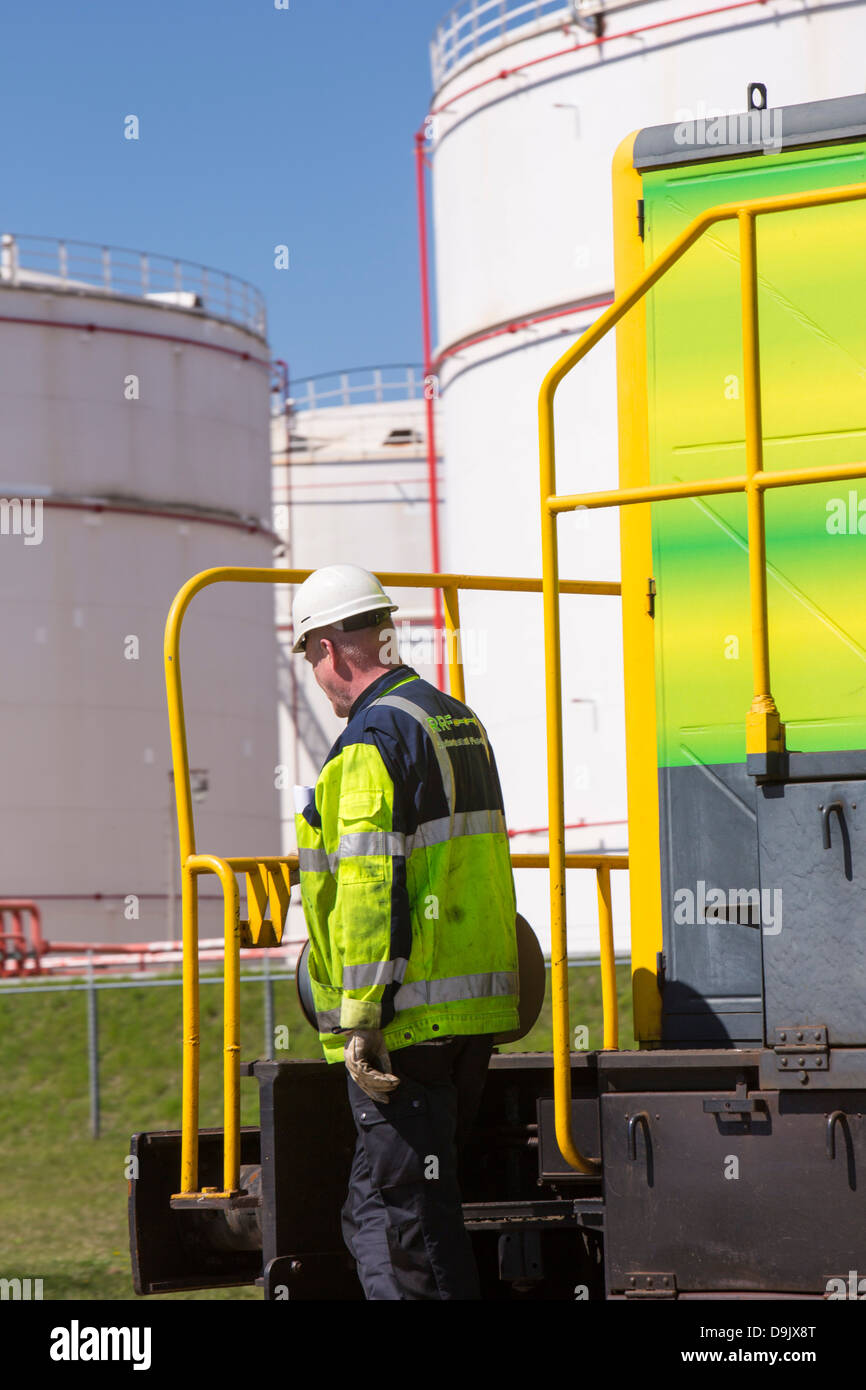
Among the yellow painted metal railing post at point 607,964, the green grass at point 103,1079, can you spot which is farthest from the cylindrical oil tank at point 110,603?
the yellow painted metal railing post at point 607,964

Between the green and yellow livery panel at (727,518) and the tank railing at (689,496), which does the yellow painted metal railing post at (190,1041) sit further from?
the green and yellow livery panel at (727,518)

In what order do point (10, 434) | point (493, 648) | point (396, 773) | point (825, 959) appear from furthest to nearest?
point (10, 434) → point (493, 648) → point (396, 773) → point (825, 959)

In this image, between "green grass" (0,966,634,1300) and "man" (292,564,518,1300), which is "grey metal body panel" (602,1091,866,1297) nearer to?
"man" (292,564,518,1300)

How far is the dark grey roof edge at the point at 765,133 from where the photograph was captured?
4727 mm

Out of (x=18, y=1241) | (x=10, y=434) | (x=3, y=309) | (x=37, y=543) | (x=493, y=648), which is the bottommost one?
(x=18, y=1241)

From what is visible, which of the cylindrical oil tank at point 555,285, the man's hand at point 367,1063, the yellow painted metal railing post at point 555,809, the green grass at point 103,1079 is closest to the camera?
the yellow painted metal railing post at point 555,809

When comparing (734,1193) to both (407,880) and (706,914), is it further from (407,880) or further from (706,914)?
(407,880)

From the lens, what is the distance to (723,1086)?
13.9 feet

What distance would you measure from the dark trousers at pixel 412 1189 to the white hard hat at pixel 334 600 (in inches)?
45.1

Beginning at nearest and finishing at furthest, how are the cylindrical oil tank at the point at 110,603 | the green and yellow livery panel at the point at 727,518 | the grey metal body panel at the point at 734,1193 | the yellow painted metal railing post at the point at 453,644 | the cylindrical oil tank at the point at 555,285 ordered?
the grey metal body panel at the point at 734,1193 < the green and yellow livery panel at the point at 727,518 < the yellow painted metal railing post at the point at 453,644 < the cylindrical oil tank at the point at 555,285 < the cylindrical oil tank at the point at 110,603
